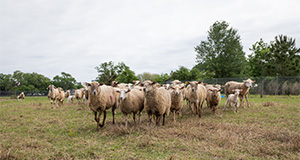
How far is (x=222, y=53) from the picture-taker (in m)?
45.6

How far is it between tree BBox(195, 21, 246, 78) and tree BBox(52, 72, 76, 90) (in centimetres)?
5090

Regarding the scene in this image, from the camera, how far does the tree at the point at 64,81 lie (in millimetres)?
73938

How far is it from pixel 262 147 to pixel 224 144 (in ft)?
3.18

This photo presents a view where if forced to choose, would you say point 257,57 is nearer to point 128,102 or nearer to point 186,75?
point 186,75

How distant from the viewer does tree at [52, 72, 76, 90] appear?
243 ft

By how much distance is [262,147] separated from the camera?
209 inches

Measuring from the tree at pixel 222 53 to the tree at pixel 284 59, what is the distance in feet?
28.1

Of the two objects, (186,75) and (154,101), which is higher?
(186,75)

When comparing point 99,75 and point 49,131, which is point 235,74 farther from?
point 49,131

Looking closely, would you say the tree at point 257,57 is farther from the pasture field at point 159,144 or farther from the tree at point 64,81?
the tree at point 64,81

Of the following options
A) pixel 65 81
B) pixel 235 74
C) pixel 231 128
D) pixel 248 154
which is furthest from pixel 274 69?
pixel 65 81

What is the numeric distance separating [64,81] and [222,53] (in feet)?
191

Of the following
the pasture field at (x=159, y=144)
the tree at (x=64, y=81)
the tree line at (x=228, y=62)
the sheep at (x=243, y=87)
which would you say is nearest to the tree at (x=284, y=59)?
the tree line at (x=228, y=62)

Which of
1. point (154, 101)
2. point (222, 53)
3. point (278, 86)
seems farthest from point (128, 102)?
point (222, 53)
